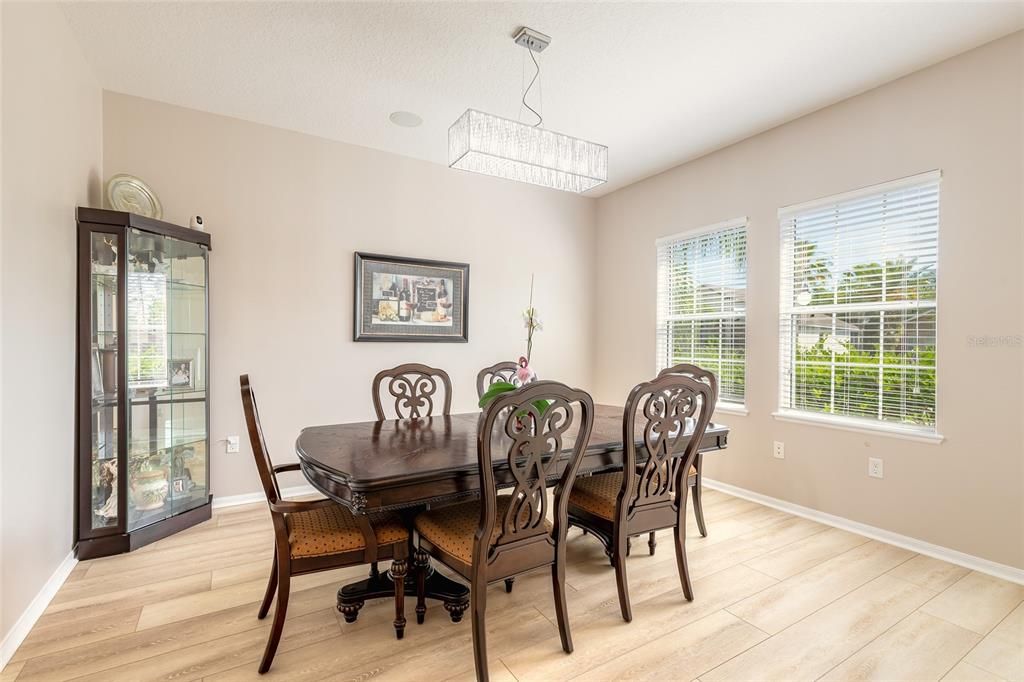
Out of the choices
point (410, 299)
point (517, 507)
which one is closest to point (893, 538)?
point (517, 507)

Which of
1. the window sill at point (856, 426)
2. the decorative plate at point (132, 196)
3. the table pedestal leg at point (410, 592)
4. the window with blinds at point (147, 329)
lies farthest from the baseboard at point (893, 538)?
the decorative plate at point (132, 196)

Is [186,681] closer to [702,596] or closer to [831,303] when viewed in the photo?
[702,596]

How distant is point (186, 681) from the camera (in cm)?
171

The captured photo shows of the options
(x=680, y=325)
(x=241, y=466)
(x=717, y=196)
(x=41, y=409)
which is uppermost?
(x=717, y=196)

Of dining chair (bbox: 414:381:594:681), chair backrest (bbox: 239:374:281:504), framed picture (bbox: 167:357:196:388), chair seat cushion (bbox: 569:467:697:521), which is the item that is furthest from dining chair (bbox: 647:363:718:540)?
framed picture (bbox: 167:357:196:388)

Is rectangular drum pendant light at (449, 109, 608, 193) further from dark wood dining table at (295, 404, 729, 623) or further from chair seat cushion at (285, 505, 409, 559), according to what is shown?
chair seat cushion at (285, 505, 409, 559)

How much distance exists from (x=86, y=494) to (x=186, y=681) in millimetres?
1494

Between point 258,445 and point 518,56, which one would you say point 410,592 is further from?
point 518,56

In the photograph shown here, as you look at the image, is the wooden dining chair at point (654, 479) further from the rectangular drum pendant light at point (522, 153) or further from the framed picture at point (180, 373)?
the framed picture at point (180, 373)

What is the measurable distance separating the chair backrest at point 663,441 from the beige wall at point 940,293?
155 centimetres

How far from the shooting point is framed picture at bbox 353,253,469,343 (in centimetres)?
398

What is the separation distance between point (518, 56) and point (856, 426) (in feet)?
9.81

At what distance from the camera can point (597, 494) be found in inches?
94.0

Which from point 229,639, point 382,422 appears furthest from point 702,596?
point 229,639
